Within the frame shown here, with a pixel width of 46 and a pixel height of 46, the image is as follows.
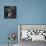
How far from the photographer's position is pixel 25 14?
4461 millimetres

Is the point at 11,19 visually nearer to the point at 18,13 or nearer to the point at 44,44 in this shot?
the point at 18,13

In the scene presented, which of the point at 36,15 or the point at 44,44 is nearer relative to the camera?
the point at 44,44

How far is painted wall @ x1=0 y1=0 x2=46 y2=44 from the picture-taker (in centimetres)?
445

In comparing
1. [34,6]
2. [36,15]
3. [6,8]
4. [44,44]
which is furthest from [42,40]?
[6,8]

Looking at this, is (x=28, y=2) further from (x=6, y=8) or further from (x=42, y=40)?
(x=42, y=40)

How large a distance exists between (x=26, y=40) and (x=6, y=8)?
1196 millimetres

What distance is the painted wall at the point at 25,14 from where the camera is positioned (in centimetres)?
445

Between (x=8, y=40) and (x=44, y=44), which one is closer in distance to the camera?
(x=44, y=44)

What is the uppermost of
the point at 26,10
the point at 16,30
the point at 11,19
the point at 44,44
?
the point at 26,10

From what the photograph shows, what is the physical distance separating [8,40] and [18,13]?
3.01 feet

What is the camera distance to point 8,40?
14.5ft

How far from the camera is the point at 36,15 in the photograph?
4.45 m

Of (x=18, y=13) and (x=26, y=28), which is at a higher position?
(x=18, y=13)

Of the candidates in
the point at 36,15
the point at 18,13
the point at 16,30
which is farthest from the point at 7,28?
the point at 36,15
